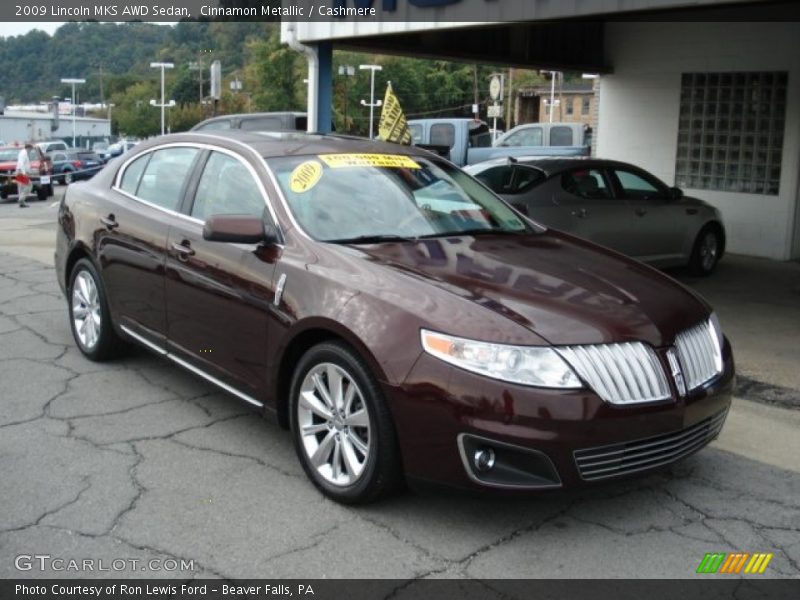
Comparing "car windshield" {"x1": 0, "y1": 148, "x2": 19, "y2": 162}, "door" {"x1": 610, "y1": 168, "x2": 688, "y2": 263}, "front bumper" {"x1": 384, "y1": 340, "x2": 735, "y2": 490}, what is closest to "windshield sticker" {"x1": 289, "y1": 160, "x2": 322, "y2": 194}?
"front bumper" {"x1": 384, "y1": 340, "x2": 735, "y2": 490}

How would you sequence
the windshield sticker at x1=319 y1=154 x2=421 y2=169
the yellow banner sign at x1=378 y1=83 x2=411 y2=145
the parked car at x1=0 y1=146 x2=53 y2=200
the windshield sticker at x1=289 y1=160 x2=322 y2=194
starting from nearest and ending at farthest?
the windshield sticker at x1=289 y1=160 x2=322 y2=194, the windshield sticker at x1=319 y1=154 x2=421 y2=169, the yellow banner sign at x1=378 y1=83 x2=411 y2=145, the parked car at x1=0 y1=146 x2=53 y2=200

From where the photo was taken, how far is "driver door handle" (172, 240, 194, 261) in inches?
186

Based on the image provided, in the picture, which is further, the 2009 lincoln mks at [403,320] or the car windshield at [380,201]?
the car windshield at [380,201]

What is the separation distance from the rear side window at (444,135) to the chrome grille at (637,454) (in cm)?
1634

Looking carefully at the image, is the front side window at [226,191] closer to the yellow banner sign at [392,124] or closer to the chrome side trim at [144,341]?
the chrome side trim at [144,341]

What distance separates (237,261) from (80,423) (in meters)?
1.43

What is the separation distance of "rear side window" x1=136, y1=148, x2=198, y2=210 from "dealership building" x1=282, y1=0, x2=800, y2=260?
4644 mm

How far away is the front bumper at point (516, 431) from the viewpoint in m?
3.26

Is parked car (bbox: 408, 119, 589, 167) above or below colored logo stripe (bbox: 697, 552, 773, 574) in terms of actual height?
above

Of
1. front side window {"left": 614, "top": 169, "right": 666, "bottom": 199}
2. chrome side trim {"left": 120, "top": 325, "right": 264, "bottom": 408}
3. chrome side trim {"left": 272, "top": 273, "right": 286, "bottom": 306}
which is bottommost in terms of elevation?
chrome side trim {"left": 120, "top": 325, "right": 264, "bottom": 408}

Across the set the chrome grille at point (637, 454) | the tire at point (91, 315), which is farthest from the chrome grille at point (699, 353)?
the tire at point (91, 315)

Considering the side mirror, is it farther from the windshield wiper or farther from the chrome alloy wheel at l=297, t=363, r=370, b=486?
the chrome alloy wheel at l=297, t=363, r=370, b=486

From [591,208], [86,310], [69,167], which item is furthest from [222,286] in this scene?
[69,167]
